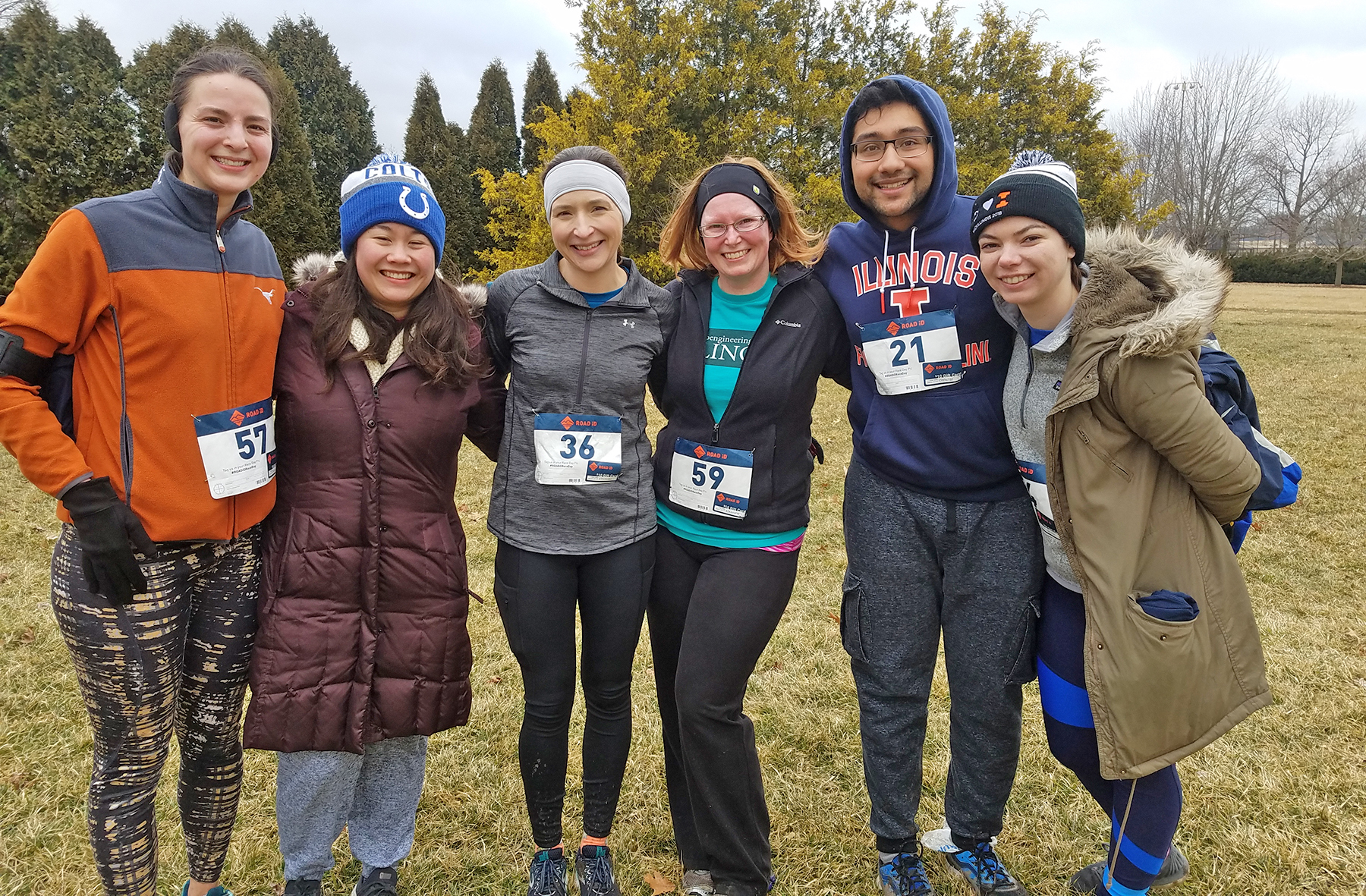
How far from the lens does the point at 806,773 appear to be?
10.3 feet

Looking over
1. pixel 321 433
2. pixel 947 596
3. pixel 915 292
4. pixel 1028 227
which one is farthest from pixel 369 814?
pixel 1028 227

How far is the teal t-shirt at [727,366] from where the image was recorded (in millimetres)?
2309

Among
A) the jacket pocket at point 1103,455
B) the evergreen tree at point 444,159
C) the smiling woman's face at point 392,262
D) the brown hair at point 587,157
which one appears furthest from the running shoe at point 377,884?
the evergreen tree at point 444,159

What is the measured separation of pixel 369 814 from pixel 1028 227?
99.7 inches

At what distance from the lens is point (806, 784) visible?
3094mm

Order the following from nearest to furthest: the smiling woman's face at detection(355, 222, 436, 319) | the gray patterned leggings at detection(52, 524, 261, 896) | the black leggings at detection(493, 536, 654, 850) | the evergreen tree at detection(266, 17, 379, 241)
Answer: the gray patterned leggings at detection(52, 524, 261, 896)
the smiling woman's face at detection(355, 222, 436, 319)
the black leggings at detection(493, 536, 654, 850)
the evergreen tree at detection(266, 17, 379, 241)

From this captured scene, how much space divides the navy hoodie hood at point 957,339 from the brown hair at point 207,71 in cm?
164

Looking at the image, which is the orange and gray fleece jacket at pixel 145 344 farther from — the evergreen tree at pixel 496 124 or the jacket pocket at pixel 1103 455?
the evergreen tree at pixel 496 124

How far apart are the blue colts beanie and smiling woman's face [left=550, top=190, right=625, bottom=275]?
36cm

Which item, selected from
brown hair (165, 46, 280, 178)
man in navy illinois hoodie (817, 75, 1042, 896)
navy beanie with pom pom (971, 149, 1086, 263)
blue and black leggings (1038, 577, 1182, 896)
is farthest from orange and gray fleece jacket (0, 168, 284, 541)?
blue and black leggings (1038, 577, 1182, 896)

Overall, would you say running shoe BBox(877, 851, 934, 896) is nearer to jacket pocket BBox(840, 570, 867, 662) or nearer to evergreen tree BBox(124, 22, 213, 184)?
jacket pocket BBox(840, 570, 867, 662)

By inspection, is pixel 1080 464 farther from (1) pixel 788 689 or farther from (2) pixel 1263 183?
(2) pixel 1263 183

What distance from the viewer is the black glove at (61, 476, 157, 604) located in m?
1.75

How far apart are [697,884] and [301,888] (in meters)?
1.20
